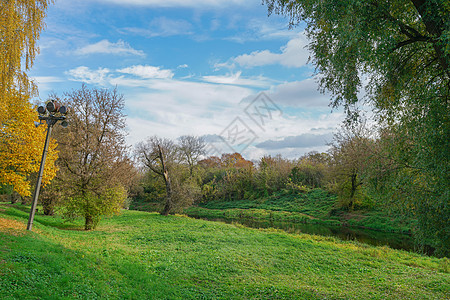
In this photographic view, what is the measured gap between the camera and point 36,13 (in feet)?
34.4

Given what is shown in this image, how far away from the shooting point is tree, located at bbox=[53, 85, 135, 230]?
16453 millimetres

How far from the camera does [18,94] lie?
10445 mm

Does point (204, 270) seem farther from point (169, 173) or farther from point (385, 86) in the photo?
point (169, 173)

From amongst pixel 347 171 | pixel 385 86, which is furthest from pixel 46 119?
pixel 347 171

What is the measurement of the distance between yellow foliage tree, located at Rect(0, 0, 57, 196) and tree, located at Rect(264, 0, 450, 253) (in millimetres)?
8859

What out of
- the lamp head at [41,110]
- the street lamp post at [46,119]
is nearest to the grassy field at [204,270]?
the street lamp post at [46,119]

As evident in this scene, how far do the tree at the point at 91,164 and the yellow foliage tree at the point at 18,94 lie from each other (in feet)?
8.28

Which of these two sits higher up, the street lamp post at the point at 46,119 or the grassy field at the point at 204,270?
the street lamp post at the point at 46,119

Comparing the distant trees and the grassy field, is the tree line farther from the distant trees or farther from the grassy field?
the distant trees

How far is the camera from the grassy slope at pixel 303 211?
29241 mm

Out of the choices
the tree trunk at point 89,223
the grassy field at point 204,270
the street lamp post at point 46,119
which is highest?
the street lamp post at point 46,119

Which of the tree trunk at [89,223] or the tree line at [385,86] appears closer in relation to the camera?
the tree line at [385,86]

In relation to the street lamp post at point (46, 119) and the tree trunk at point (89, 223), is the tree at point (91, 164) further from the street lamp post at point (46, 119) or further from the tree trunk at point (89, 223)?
the street lamp post at point (46, 119)

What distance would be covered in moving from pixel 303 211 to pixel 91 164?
30764mm
